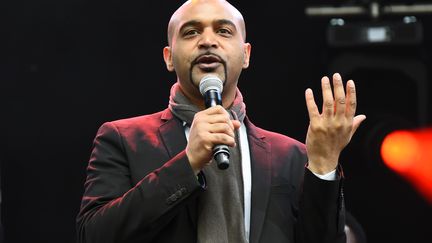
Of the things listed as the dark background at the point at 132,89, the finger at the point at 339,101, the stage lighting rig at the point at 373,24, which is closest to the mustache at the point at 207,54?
the finger at the point at 339,101

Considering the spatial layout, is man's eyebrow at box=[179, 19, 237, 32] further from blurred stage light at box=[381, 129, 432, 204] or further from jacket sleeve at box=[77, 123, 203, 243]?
blurred stage light at box=[381, 129, 432, 204]

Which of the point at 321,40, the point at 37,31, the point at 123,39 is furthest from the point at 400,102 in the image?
the point at 37,31

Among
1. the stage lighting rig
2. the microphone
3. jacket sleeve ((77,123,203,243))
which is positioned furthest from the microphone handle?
the stage lighting rig

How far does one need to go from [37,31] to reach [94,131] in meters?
0.69

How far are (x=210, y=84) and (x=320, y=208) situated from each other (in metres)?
0.46

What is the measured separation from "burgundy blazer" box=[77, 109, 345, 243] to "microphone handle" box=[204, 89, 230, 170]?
0.49ft

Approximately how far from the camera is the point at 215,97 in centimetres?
216

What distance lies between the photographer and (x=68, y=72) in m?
4.92

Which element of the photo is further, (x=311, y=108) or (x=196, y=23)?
(x=196, y=23)

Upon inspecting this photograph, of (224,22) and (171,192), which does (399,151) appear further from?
(171,192)

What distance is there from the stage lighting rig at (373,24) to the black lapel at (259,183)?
273cm

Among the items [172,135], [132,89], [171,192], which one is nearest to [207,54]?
[172,135]

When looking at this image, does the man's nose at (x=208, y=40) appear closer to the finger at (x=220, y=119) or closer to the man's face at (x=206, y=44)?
the man's face at (x=206, y=44)

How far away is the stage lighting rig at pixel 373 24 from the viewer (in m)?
5.02
